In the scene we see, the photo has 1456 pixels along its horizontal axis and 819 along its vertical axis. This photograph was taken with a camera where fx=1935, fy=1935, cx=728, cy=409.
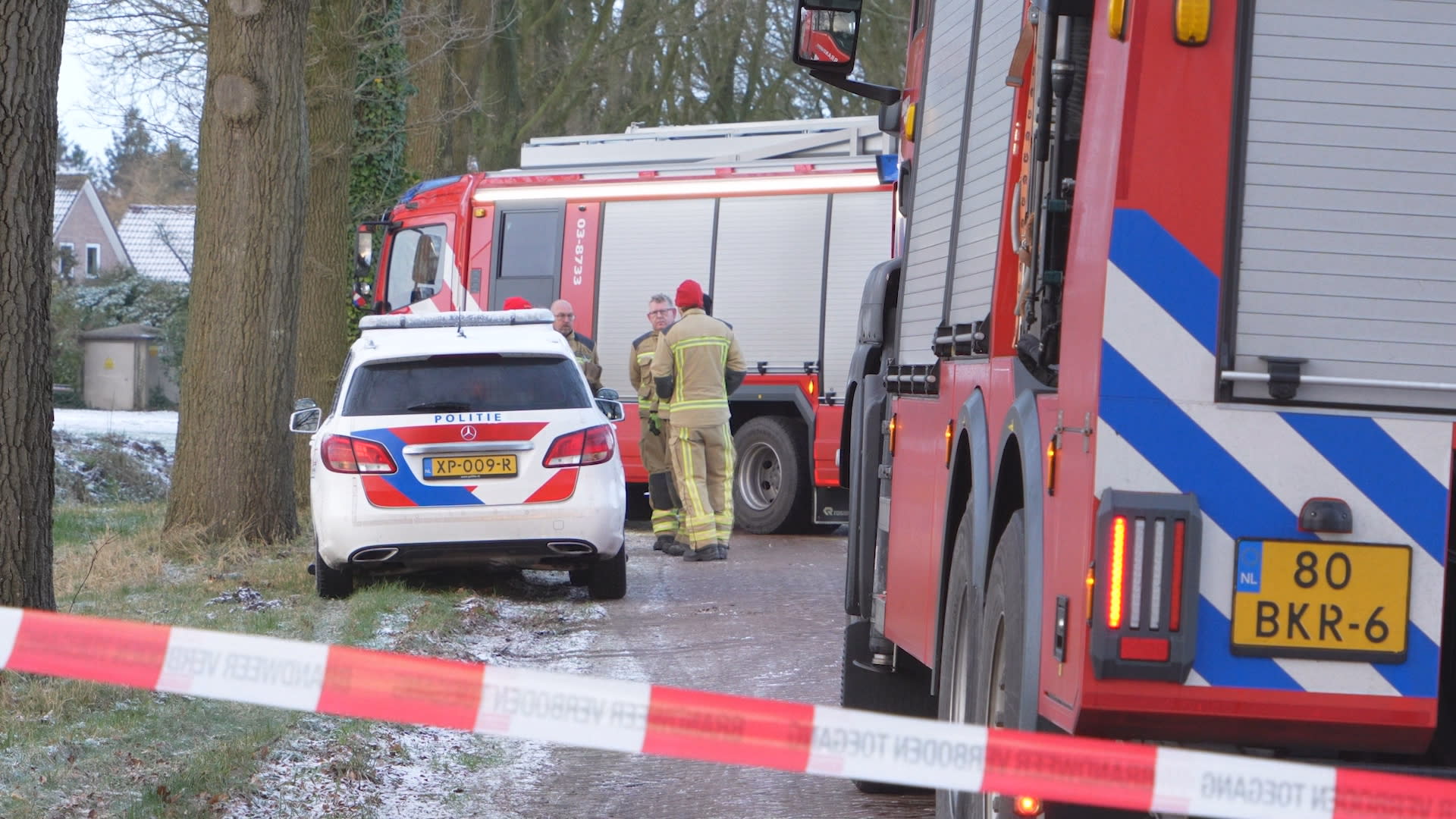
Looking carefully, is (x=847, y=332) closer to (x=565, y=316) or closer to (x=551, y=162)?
(x=565, y=316)

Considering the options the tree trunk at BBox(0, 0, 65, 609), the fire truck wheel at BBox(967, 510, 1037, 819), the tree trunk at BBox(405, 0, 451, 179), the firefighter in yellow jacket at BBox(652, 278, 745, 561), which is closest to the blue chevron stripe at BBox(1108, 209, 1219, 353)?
the fire truck wheel at BBox(967, 510, 1037, 819)

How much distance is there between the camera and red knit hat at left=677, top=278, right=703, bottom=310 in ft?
46.8

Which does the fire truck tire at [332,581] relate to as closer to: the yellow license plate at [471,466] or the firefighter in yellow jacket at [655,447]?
the yellow license plate at [471,466]

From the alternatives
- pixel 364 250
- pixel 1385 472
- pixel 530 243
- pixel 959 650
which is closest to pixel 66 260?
pixel 364 250

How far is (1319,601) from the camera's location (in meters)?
3.58

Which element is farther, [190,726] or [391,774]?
[190,726]

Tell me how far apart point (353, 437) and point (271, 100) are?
3.50m

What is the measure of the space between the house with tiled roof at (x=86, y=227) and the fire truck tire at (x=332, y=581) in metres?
67.3

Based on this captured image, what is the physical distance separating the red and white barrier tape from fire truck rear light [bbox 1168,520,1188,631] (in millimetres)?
303

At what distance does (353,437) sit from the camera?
10.9 meters

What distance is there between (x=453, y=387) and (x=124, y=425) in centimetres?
2311

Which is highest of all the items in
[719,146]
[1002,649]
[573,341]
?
[719,146]

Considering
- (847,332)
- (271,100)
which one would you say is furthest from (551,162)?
(271,100)

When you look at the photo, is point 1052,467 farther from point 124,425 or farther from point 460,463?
point 124,425
